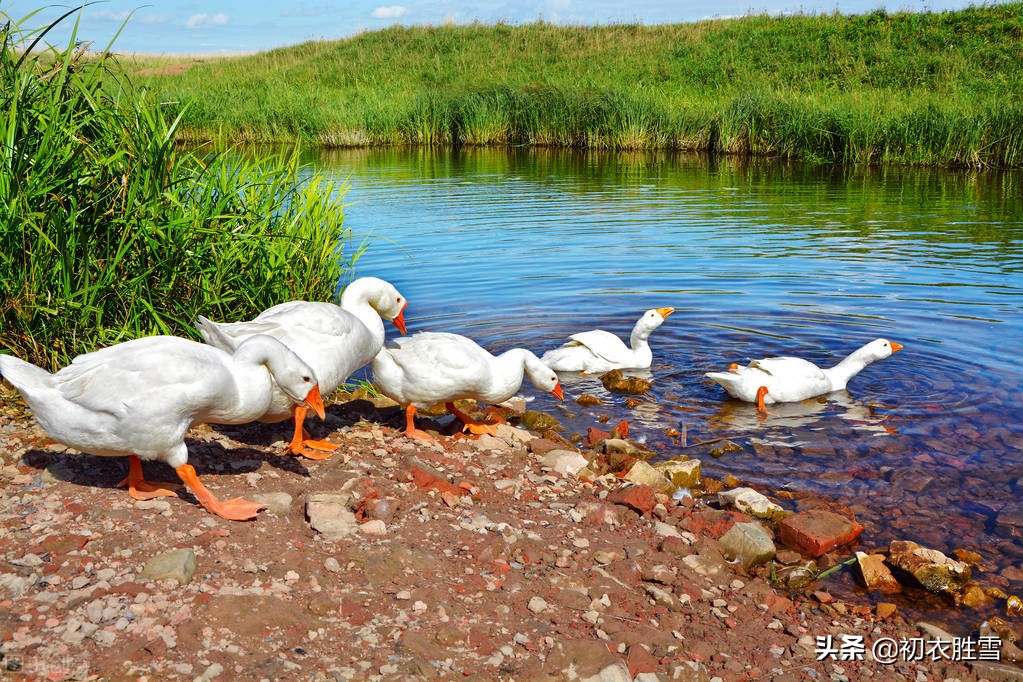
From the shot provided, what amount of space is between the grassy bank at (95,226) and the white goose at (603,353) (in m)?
3.27

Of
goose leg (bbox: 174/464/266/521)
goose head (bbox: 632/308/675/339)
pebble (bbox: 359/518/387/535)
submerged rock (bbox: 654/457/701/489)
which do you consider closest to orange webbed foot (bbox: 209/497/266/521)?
goose leg (bbox: 174/464/266/521)

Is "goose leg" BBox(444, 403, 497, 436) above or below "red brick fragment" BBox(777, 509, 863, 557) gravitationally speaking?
above

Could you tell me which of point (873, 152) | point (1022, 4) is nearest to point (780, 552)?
point (873, 152)

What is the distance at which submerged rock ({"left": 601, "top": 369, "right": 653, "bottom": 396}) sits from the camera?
8727mm

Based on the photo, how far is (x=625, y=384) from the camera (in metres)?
8.74

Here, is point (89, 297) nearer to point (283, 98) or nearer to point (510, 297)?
point (510, 297)

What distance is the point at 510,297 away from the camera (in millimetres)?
12281

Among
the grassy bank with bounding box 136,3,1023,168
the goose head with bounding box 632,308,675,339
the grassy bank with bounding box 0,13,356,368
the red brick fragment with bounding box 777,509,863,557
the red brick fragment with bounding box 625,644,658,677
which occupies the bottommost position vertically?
the red brick fragment with bounding box 777,509,863,557

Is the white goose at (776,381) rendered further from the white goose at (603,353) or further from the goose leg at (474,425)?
the goose leg at (474,425)

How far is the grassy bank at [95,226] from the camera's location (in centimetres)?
614

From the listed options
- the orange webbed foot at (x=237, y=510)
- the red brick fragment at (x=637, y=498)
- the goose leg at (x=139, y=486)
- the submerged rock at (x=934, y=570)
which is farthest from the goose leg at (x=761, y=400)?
the goose leg at (x=139, y=486)

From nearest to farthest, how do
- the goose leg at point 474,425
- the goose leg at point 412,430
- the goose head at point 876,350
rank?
the goose leg at point 412,430, the goose leg at point 474,425, the goose head at point 876,350

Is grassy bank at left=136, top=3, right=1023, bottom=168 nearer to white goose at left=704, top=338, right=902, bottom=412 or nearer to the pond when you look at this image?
the pond

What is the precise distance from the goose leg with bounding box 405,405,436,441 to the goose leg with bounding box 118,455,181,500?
205cm
